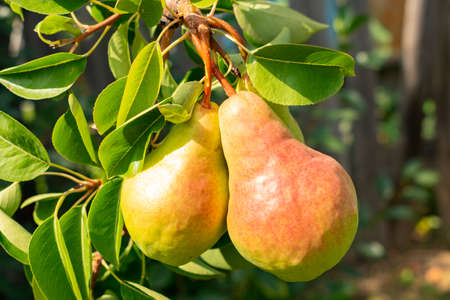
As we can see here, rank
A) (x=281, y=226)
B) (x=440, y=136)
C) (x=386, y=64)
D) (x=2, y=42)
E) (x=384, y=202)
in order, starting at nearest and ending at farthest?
(x=281, y=226) < (x=2, y=42) < (x=384, y=202) < (x=440, y=136) < (x=386, y=64)

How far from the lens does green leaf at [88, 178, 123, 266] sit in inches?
19.1

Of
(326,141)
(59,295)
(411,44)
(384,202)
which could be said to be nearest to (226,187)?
(59,295)

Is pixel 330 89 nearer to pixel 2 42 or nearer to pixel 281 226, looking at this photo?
pixel 281 226

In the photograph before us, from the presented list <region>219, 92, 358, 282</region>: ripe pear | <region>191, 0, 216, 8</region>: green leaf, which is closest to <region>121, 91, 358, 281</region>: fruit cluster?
<region>219, 92, 358, 282</region>: ripe pear

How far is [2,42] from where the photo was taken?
64.9 inches

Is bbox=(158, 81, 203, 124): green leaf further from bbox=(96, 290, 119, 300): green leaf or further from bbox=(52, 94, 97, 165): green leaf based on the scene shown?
bbox=(96, 290, 119, 300): green leaf

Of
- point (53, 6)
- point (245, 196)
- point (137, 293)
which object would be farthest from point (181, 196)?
point (53, 6)

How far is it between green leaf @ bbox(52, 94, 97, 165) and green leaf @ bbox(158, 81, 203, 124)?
11cm

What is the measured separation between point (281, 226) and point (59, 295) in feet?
0.81

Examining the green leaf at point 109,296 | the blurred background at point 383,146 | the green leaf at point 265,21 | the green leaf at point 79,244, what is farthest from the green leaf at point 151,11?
the blurred background at point 383,146

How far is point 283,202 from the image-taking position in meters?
0.43

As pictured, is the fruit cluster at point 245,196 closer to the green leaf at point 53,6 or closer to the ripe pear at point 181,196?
the ripe pear at point 181,196

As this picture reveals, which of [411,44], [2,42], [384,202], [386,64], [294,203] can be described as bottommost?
[384,202]

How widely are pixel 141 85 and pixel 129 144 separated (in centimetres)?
6
